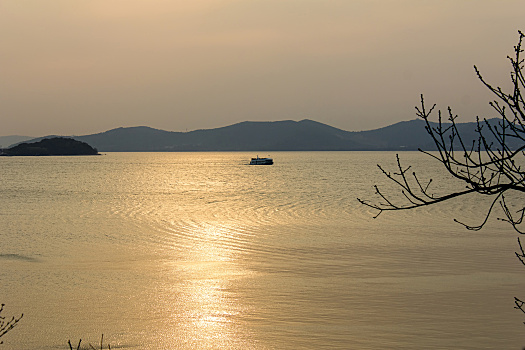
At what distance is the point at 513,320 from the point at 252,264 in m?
7.95

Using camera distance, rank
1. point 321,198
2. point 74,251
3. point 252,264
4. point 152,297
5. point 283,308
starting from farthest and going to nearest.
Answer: point 321,198, point 74,251, point 252,264, point 152,297, point 283,308

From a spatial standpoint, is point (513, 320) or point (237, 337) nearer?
point (237, 337)

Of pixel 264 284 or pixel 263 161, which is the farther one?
pixel 263 161

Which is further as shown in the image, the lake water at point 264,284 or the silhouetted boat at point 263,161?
the silhouetted boat at point 263,161

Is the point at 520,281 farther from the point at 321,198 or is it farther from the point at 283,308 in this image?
the point at 321,198

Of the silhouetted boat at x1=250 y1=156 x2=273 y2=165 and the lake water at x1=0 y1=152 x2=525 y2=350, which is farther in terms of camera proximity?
the silhouetted boat at x1=250 y1=156 x2=273 y2=165

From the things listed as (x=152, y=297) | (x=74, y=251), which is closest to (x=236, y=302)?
(x=152, y=297)

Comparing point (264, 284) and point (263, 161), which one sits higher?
point (264, 284)

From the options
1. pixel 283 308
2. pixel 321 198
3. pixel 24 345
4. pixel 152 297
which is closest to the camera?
pixel 24 345

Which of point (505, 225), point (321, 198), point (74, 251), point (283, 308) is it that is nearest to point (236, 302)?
point (283, 308)

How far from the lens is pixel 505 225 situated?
26.5 m

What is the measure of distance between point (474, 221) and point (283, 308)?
1946 centimetres

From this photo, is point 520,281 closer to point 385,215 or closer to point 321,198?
point 385,215

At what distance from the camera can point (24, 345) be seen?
1125 centimetres
